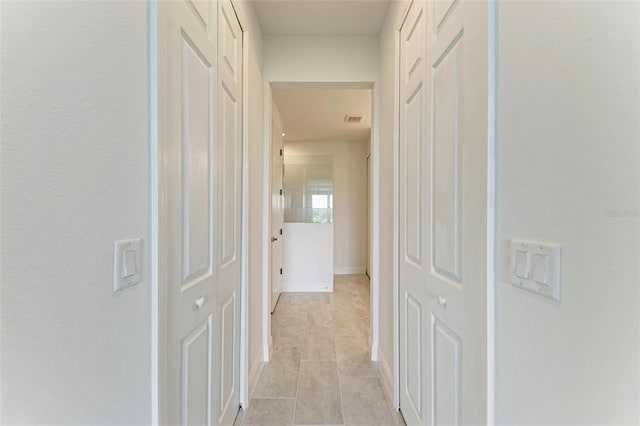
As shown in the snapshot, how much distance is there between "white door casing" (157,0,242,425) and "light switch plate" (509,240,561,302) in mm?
943

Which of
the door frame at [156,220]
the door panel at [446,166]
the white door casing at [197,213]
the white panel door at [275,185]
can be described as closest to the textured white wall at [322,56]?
the white panel door at [275,185]

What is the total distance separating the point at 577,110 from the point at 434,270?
831mm

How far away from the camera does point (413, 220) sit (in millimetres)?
1552

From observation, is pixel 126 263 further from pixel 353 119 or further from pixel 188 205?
pixel 353 119

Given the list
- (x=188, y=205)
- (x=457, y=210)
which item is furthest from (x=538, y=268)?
(x=188, y=205)

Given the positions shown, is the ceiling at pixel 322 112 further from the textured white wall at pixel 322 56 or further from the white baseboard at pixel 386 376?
the white baseboard at pixel 386 376

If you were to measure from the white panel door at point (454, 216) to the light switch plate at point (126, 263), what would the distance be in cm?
94

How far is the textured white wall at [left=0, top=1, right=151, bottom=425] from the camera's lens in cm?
44

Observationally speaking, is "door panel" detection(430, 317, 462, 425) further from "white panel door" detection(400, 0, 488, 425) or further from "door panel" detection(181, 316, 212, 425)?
"door panel" detection(181, 316, 212, 425)

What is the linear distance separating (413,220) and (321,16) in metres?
1.74

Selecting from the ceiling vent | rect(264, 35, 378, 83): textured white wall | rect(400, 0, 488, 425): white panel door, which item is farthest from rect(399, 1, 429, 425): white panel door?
the ceiling vent

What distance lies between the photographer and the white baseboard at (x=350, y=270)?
19.3 ft

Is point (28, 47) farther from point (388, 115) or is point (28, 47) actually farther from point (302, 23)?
point (302, 23)

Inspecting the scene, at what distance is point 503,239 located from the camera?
2.56ft
